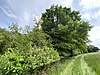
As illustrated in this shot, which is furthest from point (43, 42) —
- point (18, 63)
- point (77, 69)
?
point (18, 63)

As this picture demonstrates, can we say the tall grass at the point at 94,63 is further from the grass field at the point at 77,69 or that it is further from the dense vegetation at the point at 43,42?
the dense vegetation at the point at 43,42

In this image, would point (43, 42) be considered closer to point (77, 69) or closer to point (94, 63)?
point (77, 69)

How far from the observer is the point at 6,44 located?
A: 23.7 meters

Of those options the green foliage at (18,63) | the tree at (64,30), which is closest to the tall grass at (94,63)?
the tree at (64,30)

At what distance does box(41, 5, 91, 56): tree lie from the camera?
29.4 metres

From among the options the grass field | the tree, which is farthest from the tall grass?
the tree

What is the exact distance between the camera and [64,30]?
95.3 ft

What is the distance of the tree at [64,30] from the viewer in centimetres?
2939

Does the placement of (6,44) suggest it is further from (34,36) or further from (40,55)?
(40,55)

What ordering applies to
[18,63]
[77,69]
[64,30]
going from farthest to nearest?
[64,30] → [77,69] → [18,63]

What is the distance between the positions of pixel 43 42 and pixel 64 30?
7583 millimetres

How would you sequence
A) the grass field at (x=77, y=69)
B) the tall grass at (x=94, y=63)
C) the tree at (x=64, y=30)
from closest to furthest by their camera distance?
the grass field at (x=77, y=69), the tall grass at (x=94, y=63), the tree at (x=64, y=30)

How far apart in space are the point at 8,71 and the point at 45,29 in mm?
16119

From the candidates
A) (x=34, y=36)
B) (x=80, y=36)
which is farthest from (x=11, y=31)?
(x=80, y=36)
